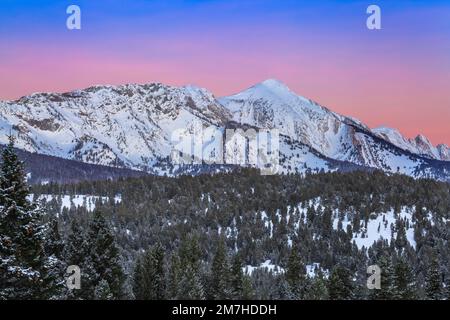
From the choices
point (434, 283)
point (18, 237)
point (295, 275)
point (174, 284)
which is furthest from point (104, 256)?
point (295, 275)

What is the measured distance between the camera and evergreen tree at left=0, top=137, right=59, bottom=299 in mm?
30892

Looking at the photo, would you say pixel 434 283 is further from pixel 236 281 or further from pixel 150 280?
pixel 150 280

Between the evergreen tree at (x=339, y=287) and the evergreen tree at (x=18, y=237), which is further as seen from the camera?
the evergreen tree at (x=339, y=287)

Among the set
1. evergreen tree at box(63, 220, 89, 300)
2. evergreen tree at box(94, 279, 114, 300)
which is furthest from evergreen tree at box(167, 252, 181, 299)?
evergreen tree at box(94, 279, 114, 300)

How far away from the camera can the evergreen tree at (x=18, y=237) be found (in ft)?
101

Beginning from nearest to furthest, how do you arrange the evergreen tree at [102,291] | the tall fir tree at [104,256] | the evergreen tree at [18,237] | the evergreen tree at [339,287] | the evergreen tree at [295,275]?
the evergreen tree at [18,237] < the evergreen tree at [102,291] < the tall fir tree at [104,256] < the evergreen tree at [339,287] < the evergreen tree at [295,275]

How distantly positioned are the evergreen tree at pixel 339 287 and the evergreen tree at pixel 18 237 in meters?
55.8

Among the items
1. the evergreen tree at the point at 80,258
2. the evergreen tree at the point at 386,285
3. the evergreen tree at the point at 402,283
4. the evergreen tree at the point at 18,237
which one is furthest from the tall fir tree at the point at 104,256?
the evergreen tree at the point at 402,283

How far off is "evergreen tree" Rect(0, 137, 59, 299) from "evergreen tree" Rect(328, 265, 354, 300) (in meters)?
55.8

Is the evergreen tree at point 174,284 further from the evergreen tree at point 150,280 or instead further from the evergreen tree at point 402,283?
the evergreen tree at point 402,283

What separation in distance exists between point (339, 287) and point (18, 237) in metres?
59.3

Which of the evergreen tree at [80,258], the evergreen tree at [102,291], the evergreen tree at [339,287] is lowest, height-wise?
the evergreen tree at [339,287]
